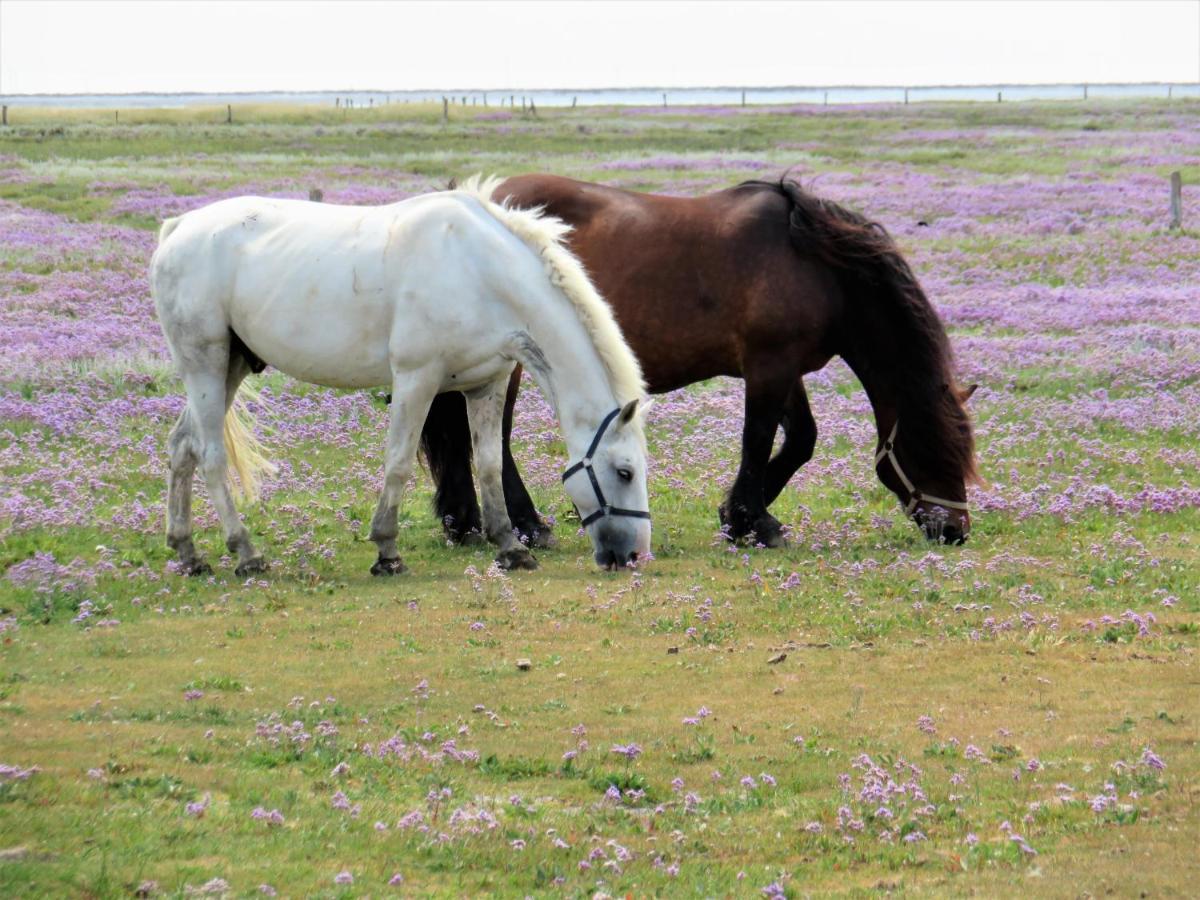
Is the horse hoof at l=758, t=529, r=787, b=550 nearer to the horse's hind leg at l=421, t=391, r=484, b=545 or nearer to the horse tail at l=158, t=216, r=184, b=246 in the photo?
the horse's hind leg at l=421, t=391, r=484, b=545

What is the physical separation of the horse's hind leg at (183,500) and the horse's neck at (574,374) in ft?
9.28

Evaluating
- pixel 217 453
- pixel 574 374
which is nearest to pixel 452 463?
pixel 217 453

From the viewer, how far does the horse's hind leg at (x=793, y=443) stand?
12.8m

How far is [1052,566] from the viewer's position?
36.9ft

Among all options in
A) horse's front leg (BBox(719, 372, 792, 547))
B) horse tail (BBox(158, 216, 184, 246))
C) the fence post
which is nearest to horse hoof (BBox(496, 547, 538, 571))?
horse's front leg (BBox(719, 372, 792, 547))

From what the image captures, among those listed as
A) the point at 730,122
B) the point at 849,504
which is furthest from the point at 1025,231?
the point at 730,122

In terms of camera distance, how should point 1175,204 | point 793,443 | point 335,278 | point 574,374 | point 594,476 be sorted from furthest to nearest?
point 1175,204 → point 793,443 → point 335,278 → point 574,374 → point 594,476

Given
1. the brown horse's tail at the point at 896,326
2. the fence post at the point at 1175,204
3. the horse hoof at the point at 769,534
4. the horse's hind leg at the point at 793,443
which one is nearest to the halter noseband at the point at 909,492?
the brown horse's tail at the point at 896,326

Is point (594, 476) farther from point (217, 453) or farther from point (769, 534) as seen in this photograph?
point (217, 453)

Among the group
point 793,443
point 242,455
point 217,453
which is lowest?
point 793,443

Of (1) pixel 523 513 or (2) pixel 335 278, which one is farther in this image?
(1) pixel 523 513

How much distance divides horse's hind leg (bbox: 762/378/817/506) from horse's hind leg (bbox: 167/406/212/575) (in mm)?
4495

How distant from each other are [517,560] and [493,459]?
773 mm

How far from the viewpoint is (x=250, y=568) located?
37.8 feet
